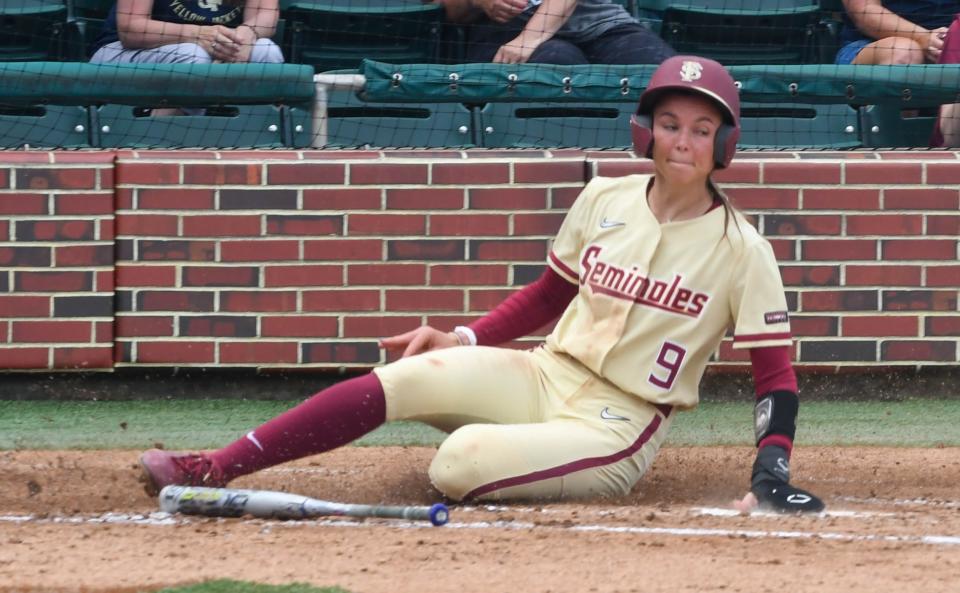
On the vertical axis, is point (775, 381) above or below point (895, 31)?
below

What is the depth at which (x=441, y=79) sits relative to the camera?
588cm

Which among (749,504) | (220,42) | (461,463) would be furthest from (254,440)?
(220,42)

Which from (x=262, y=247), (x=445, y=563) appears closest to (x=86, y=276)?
(x=262, y=247)

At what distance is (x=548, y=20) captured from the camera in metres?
6.29

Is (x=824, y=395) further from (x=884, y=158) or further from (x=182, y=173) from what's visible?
(x=182, y=173)

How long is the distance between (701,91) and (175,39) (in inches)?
123

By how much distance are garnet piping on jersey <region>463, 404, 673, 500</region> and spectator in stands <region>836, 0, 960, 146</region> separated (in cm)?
307

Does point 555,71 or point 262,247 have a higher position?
point 555,71

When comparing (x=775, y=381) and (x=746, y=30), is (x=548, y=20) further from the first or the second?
(x=775, y=381)

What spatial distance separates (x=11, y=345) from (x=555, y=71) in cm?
234

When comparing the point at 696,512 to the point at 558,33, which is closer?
the point at 696,512

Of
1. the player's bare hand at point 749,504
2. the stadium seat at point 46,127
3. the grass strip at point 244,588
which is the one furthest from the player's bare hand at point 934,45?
the grass strip at point 244,588

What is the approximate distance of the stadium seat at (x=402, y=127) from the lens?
6164 mm

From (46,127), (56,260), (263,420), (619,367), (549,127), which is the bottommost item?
(263,420)
